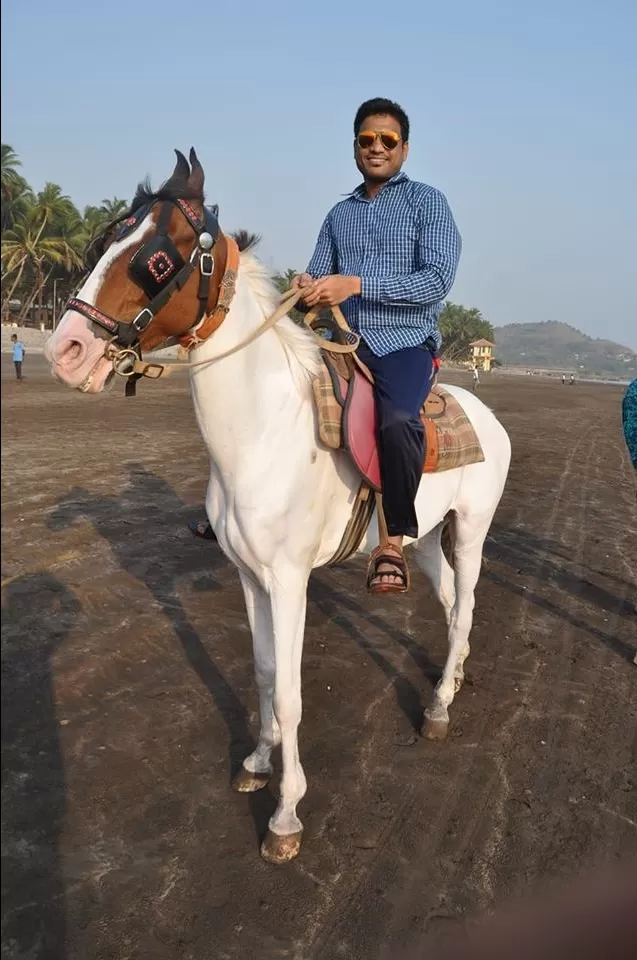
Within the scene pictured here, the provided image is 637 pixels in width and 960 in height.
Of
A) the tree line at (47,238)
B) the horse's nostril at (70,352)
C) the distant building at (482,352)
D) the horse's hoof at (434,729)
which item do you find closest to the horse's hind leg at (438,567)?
the horse's hoof at (434,729)

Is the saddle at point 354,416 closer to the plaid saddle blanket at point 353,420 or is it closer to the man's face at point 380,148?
the plaid saddle blanket at point 353,420

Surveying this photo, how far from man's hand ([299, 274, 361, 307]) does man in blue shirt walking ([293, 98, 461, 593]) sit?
0.05 m

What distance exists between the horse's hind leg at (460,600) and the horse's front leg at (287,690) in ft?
4.10

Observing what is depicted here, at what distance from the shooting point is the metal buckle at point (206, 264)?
274 cm

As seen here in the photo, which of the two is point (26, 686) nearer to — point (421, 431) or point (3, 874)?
point (3, 874)

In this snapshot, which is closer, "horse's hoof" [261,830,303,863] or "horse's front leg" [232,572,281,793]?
"horse's hoof" [261,830,303,863]

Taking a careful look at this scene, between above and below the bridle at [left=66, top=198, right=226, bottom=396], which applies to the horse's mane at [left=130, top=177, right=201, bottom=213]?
above

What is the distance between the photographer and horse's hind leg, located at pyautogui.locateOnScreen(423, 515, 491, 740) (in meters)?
4.43

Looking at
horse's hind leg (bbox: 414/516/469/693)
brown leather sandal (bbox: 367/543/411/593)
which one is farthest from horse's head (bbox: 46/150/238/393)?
horse's hind leg (bbox: 414/516/469/693)

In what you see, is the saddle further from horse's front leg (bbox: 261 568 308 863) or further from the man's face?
the man's face

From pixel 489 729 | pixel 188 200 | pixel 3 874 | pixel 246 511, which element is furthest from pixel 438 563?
pixel 3 874

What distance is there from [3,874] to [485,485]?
155 inches

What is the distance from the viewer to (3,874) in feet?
2.59

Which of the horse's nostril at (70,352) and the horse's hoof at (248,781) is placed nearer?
the horse's nostril at (70,352)
